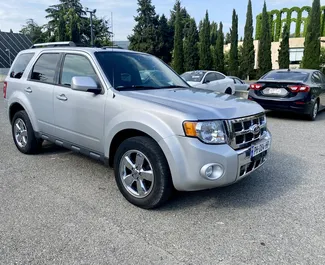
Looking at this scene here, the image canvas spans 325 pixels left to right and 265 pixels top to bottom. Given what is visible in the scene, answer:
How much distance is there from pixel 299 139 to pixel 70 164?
4927 millimetres

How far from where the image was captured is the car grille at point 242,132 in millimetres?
2988

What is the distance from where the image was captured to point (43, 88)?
14.6 ft

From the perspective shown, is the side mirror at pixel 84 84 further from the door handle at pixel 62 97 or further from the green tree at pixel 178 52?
the green tree at pixel 178 52

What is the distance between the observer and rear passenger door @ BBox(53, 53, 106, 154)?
3.63 meters

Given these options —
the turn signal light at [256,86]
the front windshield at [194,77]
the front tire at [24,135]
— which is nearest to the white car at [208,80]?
the front windshield at [194,77]

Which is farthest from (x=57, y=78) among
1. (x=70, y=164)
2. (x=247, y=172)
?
(x=247, y=172)

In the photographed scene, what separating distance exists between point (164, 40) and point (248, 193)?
152 ft

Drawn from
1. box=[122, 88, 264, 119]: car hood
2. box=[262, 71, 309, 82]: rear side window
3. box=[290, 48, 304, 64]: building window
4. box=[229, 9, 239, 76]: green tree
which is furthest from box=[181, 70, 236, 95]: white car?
box=[290, 48, 304, 64]: building window

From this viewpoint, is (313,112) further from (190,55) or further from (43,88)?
(190,55)

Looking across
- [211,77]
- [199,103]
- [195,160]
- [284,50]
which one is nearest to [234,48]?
[284,50]

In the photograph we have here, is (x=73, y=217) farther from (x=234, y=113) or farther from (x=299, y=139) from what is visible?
(x=299, y=139)

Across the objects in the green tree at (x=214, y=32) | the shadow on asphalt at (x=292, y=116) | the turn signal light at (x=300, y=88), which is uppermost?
the green tree at (x=214, y=32)

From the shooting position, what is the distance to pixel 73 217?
308cm

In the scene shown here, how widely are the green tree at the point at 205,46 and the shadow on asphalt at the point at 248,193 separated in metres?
27.9
